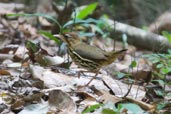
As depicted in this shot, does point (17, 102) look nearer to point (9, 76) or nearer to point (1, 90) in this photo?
point (1, 90)

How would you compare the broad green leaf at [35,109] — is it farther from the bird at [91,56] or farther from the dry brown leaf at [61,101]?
the bird at [91,56]

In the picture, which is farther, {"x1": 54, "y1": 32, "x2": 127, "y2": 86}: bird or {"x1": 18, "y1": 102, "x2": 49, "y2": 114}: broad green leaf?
{"x1": 54, "y1": 32, "x2": 127, "y2": 86}: bird

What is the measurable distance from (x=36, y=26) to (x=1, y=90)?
3.68m

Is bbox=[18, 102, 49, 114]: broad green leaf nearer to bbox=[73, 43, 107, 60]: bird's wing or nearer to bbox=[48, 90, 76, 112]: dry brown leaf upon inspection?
bbox=[48, 90, 76, 112]: dry brown leaf

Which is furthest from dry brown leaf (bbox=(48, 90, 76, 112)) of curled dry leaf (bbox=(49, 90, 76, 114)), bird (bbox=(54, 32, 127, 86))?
bird (bbox=(54, 32, 127, 86))

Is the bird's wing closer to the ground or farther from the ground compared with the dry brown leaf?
farther from the ground

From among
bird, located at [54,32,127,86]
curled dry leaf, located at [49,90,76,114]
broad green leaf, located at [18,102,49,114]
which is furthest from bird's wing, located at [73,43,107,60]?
broad green leaf, located at [18,102,49,114]

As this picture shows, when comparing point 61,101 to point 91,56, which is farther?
point 91,56

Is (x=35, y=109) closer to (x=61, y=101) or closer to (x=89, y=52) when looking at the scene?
(x=61, y=101)

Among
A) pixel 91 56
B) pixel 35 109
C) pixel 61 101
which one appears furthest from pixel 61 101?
pixel 91 56

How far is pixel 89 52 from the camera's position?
3.24 metres

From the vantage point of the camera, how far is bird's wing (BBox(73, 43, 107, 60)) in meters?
3.19

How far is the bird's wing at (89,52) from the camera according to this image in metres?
3.19

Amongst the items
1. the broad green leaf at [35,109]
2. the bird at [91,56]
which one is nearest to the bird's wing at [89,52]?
the bird at [91,56]
